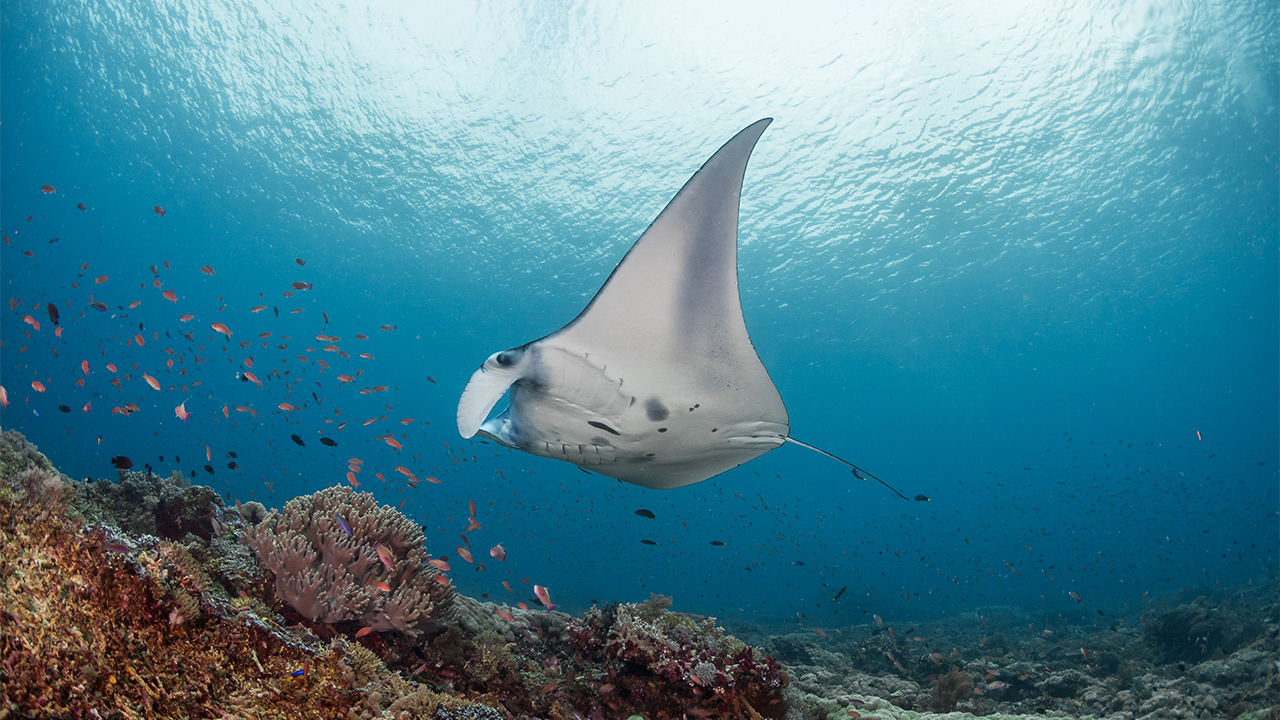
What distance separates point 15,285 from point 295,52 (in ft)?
118

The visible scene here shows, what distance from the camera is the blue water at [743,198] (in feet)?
48.6

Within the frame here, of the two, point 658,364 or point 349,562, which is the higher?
point 658,364

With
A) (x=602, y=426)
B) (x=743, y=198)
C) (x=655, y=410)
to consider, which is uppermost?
(x=743, y=198)

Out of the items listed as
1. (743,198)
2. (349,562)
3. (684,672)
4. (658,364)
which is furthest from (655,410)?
(743,198)

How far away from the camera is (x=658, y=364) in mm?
3133

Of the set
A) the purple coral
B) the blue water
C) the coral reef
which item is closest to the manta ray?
the purple coral

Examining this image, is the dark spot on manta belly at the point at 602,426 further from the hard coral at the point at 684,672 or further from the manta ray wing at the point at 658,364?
the hard coral at the point at 684,672

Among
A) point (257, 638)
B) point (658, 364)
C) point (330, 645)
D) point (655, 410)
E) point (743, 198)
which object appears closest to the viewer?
point (257, 638)

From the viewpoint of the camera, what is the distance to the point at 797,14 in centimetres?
1384

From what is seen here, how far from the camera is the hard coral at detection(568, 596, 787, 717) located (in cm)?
330

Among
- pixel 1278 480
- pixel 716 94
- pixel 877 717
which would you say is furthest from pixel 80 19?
pixel 1278 480

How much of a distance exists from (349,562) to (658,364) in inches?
98.0

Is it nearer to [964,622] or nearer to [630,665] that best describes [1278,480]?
[964,622]

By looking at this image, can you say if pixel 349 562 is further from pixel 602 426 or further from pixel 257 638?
pixel 602 426
